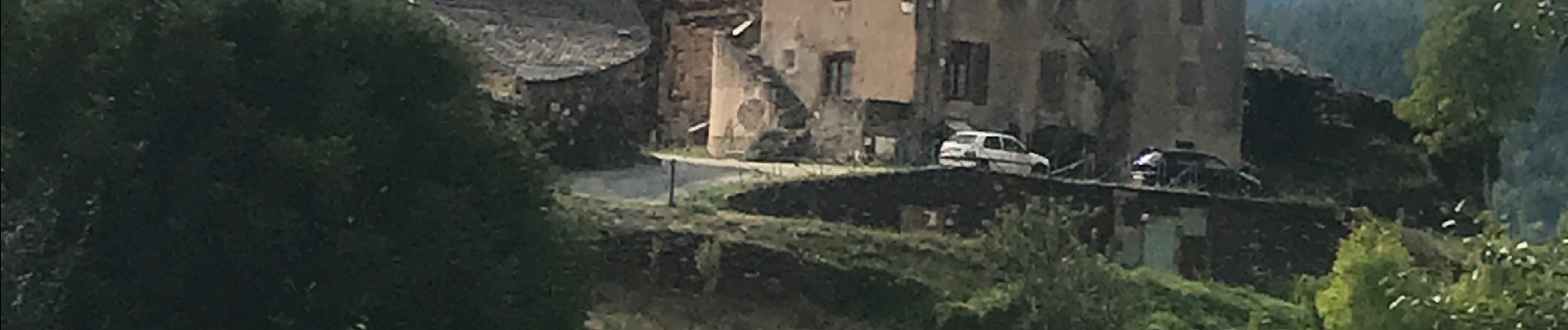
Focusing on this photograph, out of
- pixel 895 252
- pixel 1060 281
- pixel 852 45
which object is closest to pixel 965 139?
pixel 852 45

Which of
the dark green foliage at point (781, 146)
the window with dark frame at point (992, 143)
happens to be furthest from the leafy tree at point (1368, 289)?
the dark green foliage at point (781, 146)

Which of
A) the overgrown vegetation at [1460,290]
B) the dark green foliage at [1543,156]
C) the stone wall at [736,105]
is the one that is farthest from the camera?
the dark green foliage at [1543,156]

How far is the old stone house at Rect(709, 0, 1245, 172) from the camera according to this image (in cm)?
3291

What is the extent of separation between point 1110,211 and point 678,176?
225 inches

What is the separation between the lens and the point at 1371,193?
3847 centimetres

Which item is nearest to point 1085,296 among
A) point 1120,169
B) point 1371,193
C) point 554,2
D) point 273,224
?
point 273,224

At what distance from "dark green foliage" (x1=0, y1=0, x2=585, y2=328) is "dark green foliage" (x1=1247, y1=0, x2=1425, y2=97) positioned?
49.8 m

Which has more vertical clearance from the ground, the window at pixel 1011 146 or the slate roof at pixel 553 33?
the slate roof at pixel 553 33

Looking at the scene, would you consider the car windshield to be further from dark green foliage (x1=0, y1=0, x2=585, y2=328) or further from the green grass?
dark green foliage (x1=0, y1=0, x2=585, y2=328)

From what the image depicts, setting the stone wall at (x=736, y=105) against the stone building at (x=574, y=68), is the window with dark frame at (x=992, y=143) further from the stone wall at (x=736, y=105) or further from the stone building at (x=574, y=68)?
the stone building at (x=574, y=68)

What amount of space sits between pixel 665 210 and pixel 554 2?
9.36m

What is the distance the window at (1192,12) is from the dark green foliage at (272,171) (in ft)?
82.2

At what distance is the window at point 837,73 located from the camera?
3341 centimetres

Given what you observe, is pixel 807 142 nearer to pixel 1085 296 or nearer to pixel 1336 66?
pixel 1085 296
